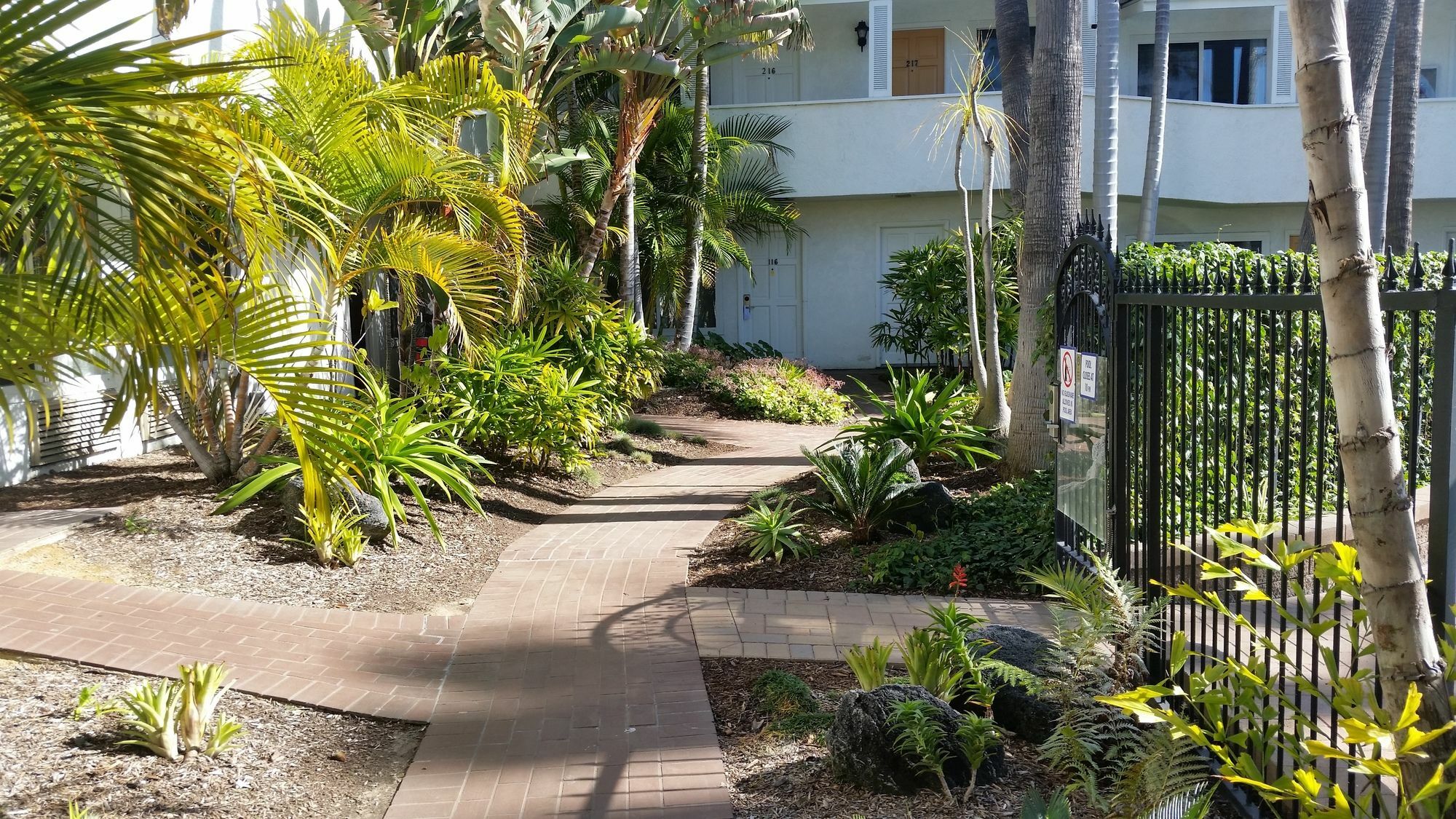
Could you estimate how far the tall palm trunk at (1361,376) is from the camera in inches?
90.9

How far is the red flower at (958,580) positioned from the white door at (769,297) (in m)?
14.0

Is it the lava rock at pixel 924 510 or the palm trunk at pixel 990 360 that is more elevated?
the palm trunk at pixel 990 360

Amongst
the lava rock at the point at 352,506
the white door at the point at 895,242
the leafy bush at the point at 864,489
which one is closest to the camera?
the lava rock at the point at 352,506

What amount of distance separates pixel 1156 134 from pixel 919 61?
866 centimetres

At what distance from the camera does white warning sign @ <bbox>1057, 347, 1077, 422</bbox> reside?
6117mm

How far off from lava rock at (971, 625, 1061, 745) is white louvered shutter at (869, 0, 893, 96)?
1591cm

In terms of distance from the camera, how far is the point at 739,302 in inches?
819

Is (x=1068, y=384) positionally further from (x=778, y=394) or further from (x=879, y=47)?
(x=879, y=47)

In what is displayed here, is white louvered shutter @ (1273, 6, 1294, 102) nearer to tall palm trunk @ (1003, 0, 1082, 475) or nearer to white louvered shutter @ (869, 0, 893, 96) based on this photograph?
white louvered shutter @ (869, 0, 893, 96)

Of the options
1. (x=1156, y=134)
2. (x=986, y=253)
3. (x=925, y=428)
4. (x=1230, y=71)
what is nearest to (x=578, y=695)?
(x=925, y=428)

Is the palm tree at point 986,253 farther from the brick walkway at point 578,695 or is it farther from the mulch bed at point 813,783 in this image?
the mulch bed at point 813,783

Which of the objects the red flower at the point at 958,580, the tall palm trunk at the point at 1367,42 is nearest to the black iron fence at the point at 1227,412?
the red flower at the point at 958,580

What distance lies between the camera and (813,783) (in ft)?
13.7

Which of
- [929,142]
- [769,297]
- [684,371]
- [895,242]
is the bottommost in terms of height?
[684,371]
